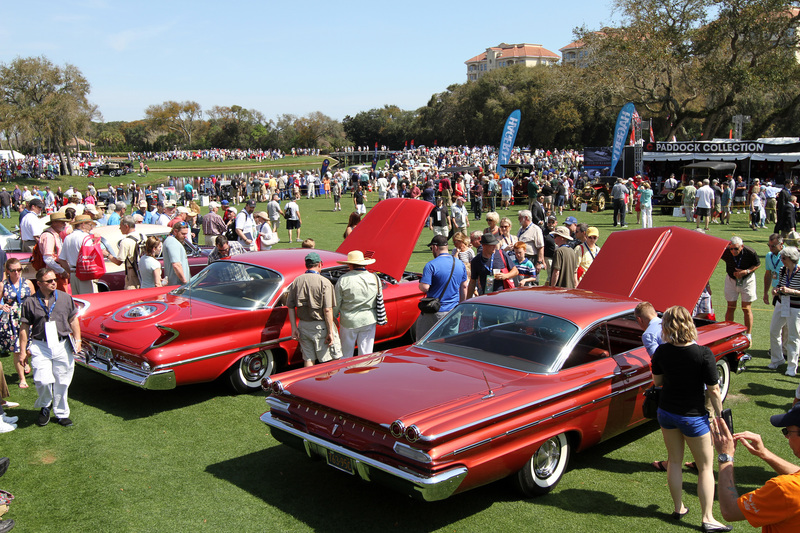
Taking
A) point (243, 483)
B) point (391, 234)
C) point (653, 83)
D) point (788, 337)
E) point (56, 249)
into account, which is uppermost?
point (653, 83)

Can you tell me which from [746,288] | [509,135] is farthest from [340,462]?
[509,135]

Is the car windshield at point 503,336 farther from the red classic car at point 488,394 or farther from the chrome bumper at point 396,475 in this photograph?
the chrome bumper at point 396,475

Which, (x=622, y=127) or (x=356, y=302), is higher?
(x=622, y=127)

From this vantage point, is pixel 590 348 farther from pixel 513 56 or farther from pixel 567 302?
pixel 513 56

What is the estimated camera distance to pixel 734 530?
4.34m

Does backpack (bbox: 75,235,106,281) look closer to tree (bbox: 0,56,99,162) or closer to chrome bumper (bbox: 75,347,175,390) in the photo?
chrome bumper (bbox: 75,347,175,390)

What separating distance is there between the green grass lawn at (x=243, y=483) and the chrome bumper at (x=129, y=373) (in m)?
0.42

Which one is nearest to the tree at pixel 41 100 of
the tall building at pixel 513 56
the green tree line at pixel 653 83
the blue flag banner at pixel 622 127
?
the green tree line at pixel 653 83

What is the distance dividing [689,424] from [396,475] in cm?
205

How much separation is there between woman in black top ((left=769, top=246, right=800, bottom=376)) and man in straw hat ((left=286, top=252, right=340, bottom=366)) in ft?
17.3

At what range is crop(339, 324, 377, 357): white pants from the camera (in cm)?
709

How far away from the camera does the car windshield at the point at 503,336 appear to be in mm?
5168

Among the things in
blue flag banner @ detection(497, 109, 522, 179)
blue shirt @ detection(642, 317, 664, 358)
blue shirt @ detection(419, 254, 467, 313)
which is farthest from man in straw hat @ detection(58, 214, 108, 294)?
blue flag banner @ detection(497, 109, 522, 179)

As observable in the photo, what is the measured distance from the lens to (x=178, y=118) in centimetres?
10869
